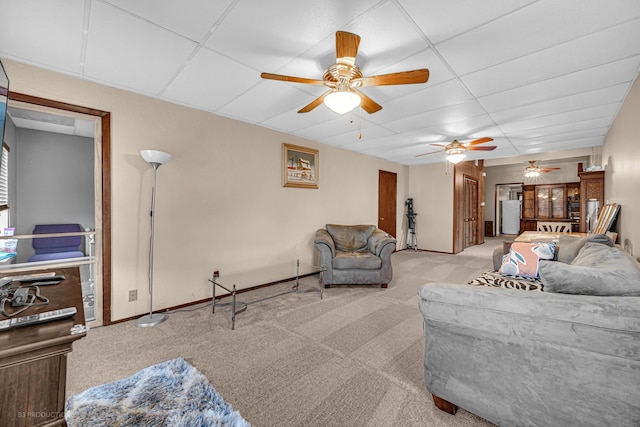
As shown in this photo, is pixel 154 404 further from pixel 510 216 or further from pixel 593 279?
pixel 510 216

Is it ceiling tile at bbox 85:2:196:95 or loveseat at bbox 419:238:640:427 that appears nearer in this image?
loveseat at bbox 419:238:640:427

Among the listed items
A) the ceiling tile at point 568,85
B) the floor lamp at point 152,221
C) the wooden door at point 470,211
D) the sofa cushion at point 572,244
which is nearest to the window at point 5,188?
the floor lamp at point 152,221

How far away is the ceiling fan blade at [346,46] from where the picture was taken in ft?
5.56

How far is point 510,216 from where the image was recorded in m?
11.5

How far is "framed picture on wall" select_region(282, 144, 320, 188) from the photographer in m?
4.41

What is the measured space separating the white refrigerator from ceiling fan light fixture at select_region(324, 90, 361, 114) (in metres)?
12.1

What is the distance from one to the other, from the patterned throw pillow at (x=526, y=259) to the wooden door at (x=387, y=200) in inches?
148

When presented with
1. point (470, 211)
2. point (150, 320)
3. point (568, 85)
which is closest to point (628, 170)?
point (568, 85)

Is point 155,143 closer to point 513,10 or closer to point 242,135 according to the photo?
point 242,135

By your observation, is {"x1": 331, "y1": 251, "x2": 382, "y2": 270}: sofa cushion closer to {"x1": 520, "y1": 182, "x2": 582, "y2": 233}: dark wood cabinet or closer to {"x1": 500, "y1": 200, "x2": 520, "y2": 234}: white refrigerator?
{"x1": 520, "y1": 182, "x2": 582, "y2": 233}: dark wood cabinet

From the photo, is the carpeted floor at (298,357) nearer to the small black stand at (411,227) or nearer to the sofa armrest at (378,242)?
the sofa armrest at (378,242)

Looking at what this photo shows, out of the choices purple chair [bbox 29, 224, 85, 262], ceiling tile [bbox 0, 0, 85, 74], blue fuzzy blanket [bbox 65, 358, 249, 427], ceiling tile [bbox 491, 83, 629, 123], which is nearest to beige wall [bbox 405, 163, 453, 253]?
ceiling tile [bbox 491, 83, 629, 123]

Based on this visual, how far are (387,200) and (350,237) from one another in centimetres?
260

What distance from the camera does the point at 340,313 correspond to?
314 cm
